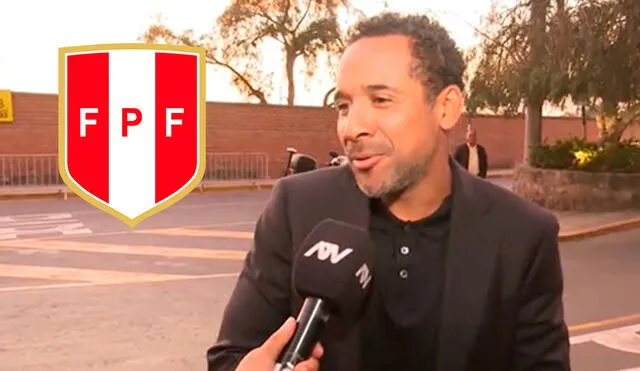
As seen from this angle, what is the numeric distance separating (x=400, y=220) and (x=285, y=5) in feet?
70.7

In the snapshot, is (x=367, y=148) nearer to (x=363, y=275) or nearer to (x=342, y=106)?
(x=342, y=106)

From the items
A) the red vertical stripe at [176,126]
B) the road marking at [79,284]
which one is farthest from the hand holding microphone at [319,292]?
the red vertical stripe at [176,126]

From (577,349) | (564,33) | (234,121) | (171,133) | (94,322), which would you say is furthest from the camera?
(234,121)

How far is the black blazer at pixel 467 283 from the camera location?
1.64 metres

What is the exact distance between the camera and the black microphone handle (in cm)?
131

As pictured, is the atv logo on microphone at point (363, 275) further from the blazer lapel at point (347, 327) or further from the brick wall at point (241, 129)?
the brick wall at point (241, 129)

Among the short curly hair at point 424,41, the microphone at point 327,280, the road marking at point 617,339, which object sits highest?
the short curly hair at point 424,41

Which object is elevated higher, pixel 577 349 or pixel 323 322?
pixel 323 322

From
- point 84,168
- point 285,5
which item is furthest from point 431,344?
point 285,5

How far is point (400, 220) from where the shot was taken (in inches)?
68.7

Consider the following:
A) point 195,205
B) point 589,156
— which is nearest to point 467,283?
point 589,156

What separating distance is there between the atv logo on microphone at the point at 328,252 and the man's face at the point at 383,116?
221 mm

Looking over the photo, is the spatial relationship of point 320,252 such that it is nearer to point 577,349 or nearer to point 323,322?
point 323,322

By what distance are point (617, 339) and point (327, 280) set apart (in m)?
4.90
